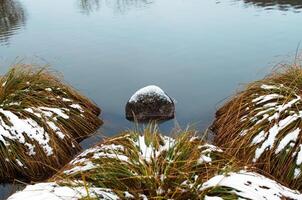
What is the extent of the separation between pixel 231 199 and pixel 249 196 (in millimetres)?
115

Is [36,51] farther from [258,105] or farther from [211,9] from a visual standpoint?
[258,105]

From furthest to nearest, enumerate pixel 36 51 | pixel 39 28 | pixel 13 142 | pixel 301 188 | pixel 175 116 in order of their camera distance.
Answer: pixel 39 28 < pixel 36 51 < pixel 175 116 < pixel 13 142 < pixel 301 188

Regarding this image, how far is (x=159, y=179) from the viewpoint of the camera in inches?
117

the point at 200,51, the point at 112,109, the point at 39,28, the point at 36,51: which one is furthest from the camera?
the point at 39,28

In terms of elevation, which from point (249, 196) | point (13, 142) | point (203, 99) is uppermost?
point (249, 196)

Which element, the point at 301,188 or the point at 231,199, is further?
the point at 301,188

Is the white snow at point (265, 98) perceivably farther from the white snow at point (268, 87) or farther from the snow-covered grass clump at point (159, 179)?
the snow-covered grass clump at point (159, 179)

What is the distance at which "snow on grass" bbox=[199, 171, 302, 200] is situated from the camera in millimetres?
2883

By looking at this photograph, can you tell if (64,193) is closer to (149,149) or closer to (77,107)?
(149,149)

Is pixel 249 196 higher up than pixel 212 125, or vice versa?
pixel 249 196

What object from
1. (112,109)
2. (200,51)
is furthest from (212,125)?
(200,51)

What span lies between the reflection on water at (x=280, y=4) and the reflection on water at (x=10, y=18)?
635 cm

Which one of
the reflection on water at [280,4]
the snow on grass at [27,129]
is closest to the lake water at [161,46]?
the reflection on water at [280,4]

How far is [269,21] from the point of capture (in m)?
10.7
